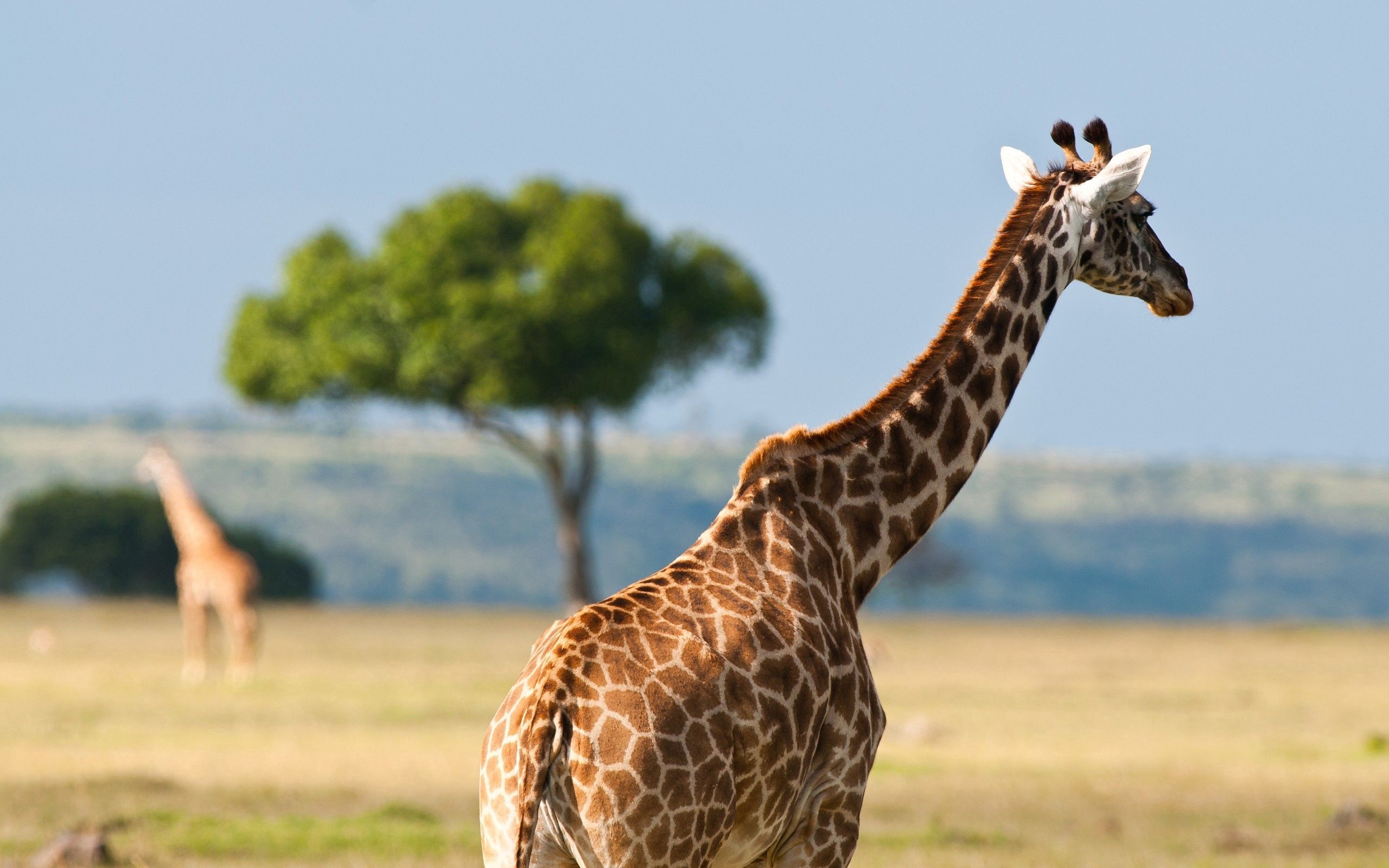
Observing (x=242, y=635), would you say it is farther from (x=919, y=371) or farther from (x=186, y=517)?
(x=919, y=371)

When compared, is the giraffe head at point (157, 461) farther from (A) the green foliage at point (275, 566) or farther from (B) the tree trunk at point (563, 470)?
(A) the green foliage at point (275, 566)

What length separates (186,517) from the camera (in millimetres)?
33375

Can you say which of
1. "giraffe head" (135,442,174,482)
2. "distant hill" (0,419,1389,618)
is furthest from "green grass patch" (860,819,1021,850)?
"distant hill" (0,419,1389,618)

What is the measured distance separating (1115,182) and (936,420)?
3.99ft

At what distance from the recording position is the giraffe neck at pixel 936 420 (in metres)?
7.54

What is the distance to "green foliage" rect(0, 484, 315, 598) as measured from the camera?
72938 mm

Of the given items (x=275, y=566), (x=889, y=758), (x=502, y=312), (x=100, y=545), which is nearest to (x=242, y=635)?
(x=889, y=758)

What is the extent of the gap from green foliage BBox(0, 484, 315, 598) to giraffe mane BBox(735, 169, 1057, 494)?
2617 inches

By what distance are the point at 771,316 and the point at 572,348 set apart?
20.7ft

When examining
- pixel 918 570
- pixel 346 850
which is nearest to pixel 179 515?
pixel 346 850

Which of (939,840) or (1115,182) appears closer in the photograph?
A: (1115,182)

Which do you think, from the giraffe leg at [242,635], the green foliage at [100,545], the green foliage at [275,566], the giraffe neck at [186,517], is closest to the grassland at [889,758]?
the giraffe leg at [242,635]

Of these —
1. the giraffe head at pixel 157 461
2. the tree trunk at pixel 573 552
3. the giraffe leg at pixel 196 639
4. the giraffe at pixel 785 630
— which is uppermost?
the giraffe at pixel 785 630

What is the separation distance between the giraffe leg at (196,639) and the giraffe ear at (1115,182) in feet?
79.6
